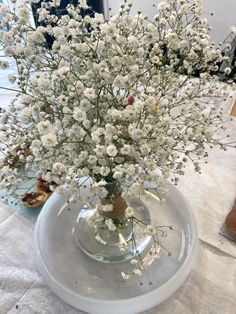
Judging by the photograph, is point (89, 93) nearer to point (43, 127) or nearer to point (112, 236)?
point (43, 127)

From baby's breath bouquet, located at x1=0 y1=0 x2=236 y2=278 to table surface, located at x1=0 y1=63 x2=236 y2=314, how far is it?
20 cm

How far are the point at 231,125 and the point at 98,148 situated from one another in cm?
69

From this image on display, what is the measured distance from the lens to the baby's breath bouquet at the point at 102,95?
402 mm

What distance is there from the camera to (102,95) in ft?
1.45

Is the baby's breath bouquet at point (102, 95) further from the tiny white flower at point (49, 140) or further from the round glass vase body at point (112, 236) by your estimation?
the round glass vase body at point (112, 236)


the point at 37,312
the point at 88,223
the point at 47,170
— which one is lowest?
the point at 37,312

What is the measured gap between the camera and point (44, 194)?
0.74 m

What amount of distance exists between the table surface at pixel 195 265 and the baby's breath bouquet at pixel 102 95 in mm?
204

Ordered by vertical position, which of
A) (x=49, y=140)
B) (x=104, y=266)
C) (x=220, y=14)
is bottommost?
(x=104, y=266)

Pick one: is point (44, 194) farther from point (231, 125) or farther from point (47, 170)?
point (231, 125)

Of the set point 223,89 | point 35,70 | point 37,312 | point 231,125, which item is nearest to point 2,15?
point 35,70

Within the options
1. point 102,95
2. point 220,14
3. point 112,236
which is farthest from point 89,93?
point 220,14

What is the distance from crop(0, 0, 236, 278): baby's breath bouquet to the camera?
402mm

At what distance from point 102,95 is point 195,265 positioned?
0.40m
